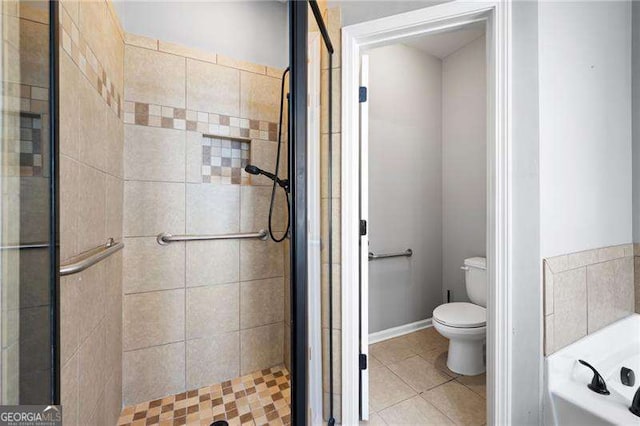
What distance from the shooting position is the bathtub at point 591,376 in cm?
97

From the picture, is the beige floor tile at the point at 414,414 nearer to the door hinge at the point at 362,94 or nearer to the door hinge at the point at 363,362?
the door hinge at the point at 363,362

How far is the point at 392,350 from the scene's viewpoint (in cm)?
212

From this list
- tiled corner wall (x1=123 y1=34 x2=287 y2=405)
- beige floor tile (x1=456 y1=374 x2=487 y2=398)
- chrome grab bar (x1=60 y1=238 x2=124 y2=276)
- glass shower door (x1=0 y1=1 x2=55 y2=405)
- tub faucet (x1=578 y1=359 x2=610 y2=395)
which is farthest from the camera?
beige floor tile (x1=456 y1=374 x2=487 y2=398)

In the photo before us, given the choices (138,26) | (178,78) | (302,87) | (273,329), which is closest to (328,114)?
(302,87)

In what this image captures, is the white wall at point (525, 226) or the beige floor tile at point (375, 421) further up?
the white wall at point (525, 226)

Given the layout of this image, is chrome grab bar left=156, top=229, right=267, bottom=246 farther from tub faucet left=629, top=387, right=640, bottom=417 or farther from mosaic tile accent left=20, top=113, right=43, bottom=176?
tub faucet left=629, top=387, right=640, bottom=417

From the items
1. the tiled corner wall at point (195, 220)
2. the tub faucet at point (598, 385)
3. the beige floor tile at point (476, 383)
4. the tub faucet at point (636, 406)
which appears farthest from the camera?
the beige floor tile at point (476, 383)

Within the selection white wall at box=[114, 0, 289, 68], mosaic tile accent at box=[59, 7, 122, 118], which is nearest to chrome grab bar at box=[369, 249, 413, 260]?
white wall at box=[114, 0, 289, 68]

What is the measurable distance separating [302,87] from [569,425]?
1.63 metres

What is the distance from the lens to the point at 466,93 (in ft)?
7.73

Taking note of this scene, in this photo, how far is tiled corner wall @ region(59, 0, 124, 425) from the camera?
2.76 ft

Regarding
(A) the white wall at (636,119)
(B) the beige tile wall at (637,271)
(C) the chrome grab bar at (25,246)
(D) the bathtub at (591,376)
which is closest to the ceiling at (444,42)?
(A) the white wall at (636,119)

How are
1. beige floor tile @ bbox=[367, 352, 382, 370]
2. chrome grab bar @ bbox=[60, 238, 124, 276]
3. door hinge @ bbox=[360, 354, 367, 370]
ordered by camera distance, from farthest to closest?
beige floor tile @ bbox=[367, 352, 382, 370], door hinge @ bbox=[360, 354, 367, 370], chrome grab bar @ bbox=[60, 238, 124, 276]

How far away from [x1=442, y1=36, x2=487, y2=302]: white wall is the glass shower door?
2563mm
